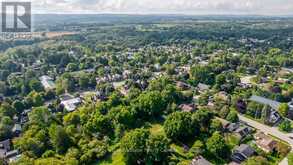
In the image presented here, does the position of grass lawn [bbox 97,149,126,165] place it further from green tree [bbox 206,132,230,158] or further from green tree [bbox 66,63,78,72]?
green tree [bbox 66,63,78,72]

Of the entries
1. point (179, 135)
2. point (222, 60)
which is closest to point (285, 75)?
point (222, 60)

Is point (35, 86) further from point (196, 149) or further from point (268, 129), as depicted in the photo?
point (268, 129)

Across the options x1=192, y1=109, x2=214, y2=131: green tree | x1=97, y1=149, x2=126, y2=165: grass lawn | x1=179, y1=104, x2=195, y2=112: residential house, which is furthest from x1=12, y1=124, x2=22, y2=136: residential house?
x1=179, y1=104, x2=195, y2=112: residential house

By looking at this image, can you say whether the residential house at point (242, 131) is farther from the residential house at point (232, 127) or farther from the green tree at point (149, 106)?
the green tree at point (149, 106)

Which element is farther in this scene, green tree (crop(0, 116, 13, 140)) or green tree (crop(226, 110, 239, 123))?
green tree (crop(226, 110, 239, 123))

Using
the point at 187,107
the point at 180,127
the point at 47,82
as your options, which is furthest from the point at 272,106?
the point at 47,82

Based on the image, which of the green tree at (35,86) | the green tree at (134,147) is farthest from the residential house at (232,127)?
the green tree at (35,86)
